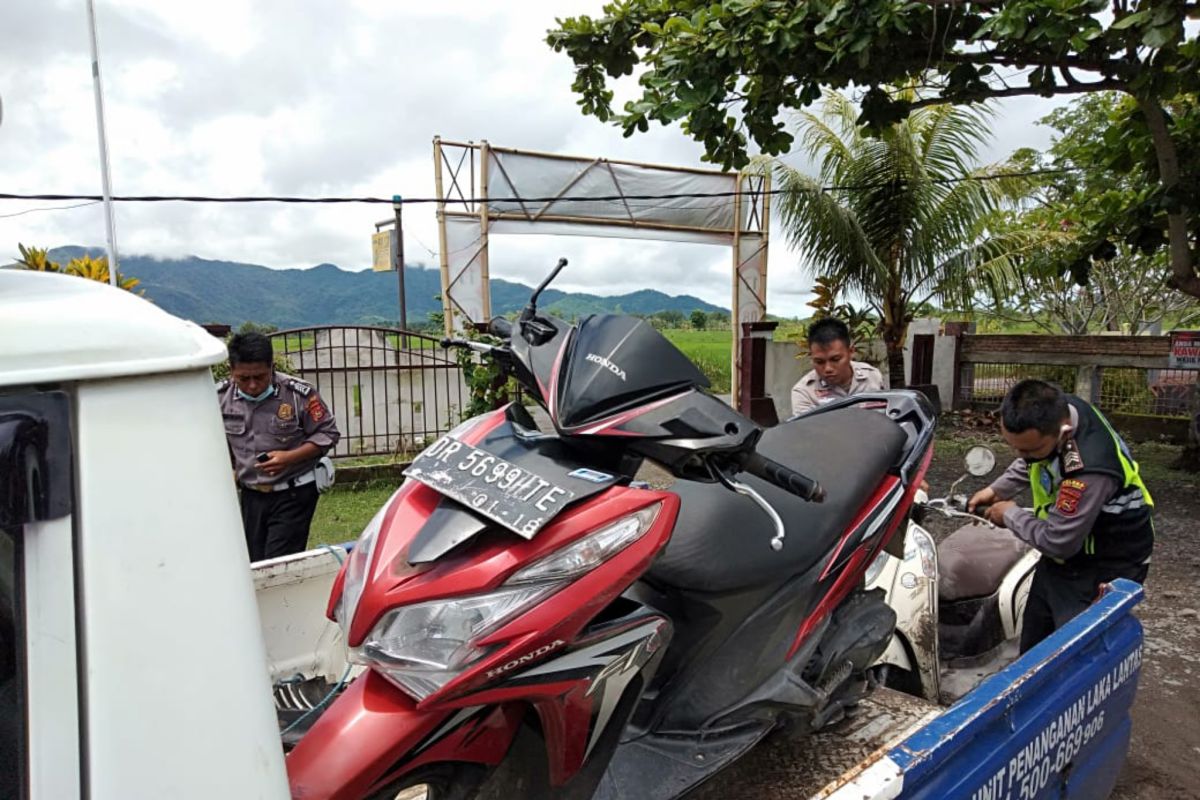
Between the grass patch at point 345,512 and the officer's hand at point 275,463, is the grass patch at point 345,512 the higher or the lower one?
the lower one

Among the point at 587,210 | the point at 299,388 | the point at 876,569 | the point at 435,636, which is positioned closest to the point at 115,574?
the point at 435,636

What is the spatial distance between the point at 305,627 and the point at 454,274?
706cm

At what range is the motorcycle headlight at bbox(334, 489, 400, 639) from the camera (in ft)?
4.31

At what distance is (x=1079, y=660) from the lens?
187 centimetres

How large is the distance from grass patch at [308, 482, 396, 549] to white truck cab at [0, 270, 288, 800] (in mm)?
4502

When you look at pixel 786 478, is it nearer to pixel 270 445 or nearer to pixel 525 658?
pixel 525 658

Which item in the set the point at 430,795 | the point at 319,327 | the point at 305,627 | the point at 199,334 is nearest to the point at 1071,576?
the point at 430,795

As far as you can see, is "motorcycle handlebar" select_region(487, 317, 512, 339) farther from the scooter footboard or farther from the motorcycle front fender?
the motorcycle front fender

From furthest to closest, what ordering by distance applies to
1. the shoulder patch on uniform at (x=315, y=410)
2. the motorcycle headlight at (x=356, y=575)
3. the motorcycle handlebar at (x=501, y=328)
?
the shoulder patch on uniform at (x=315, y=410)
the motorcycle handlebar at (x=501, y=328)
the motorcycle headlight at (x=356, y=575)

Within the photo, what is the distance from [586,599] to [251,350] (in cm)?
284

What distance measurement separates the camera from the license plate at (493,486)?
125 centimetres

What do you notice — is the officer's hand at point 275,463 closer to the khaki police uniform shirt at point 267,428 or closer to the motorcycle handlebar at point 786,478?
the khaki police uniform shirt at point 267,428

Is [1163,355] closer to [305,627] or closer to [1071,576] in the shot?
[1071,576]

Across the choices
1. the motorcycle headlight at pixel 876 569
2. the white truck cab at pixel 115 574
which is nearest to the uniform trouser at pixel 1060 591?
the motorcycle headlight at pixel 876 569
